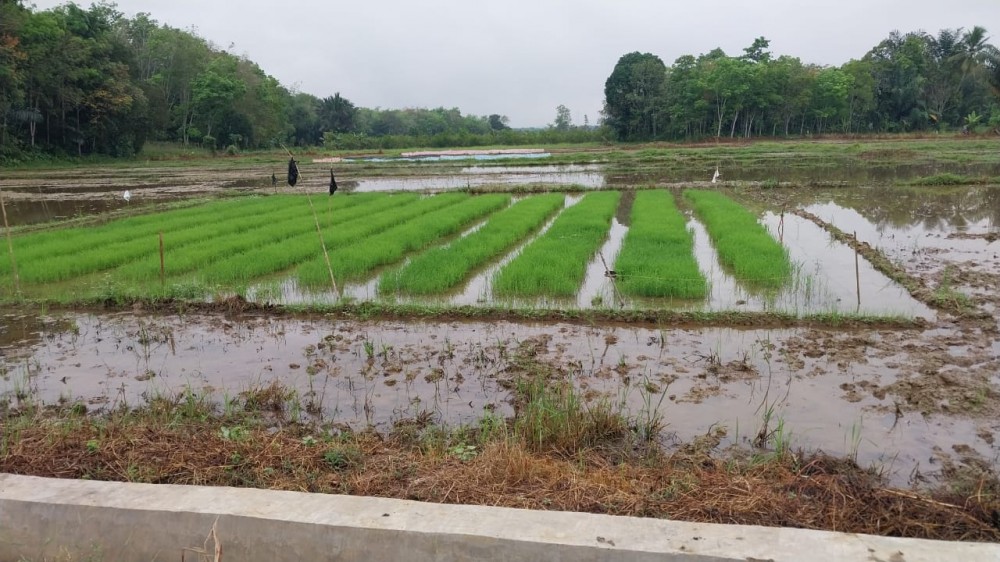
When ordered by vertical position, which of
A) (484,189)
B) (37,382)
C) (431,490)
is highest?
(484,189)

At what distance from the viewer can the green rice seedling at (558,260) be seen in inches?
282

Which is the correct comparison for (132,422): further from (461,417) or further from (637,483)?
(637,483)

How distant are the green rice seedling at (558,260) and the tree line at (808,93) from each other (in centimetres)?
3227

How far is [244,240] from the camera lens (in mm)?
10258

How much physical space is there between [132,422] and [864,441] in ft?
14.2

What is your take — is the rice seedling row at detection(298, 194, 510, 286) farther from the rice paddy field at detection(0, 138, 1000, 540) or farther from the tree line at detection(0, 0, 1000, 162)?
the tree line at detection(0, 0, 1000, 162)

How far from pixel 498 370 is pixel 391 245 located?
509cm

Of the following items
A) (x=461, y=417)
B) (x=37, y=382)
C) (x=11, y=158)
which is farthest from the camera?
(x=11, y=158)

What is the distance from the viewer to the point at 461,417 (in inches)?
159

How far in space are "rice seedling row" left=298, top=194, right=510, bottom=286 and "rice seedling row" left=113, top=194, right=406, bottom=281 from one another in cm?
155

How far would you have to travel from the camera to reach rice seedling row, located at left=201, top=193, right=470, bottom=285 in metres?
8.16

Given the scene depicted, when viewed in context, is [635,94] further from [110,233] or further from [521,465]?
[521,465]

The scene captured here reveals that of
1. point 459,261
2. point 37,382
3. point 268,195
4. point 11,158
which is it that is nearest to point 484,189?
point 268,195

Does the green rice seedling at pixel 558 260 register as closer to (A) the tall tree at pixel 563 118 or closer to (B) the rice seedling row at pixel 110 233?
(B) the rice seedling row at pixel 110 233
